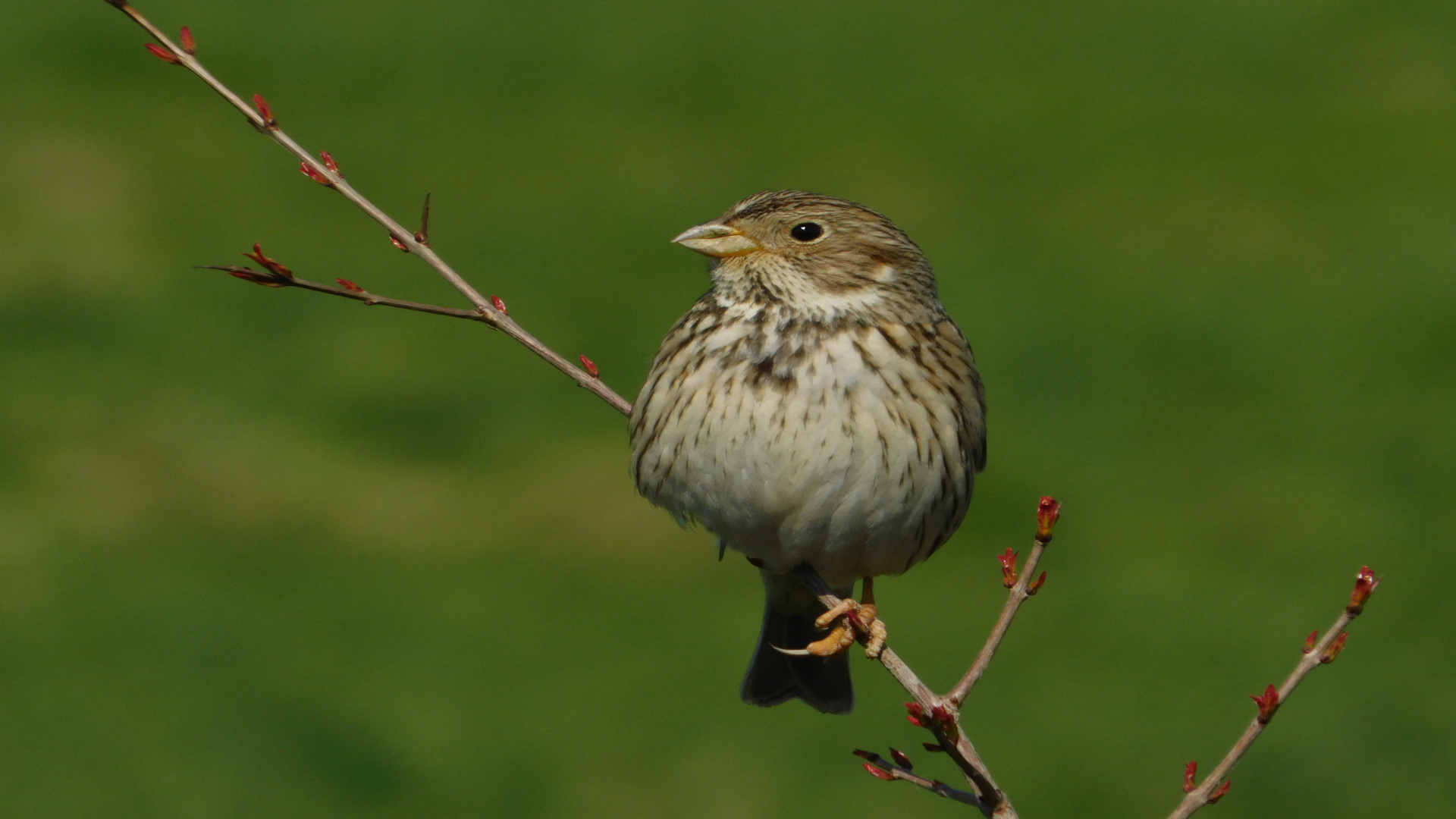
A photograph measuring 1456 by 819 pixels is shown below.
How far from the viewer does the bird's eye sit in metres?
5.51

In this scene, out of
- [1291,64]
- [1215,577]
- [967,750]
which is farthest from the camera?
[1291,64]

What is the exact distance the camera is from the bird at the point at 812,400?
5367 millimetres

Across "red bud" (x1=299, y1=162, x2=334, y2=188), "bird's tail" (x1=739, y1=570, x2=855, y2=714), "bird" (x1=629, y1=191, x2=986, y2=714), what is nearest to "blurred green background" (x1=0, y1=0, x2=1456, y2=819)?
"bird's tail" (x1=739, y1=570, x2=855, y2=714)

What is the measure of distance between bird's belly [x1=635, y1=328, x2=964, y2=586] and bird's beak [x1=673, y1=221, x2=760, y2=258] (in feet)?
1.07

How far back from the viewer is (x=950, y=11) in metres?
14.0

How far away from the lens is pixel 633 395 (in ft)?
35.0

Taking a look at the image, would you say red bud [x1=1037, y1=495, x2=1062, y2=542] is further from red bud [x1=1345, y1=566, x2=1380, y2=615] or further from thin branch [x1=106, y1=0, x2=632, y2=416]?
thin branch [x1=106, y1=0, x2=632, y2=416]

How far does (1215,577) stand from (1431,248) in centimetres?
325

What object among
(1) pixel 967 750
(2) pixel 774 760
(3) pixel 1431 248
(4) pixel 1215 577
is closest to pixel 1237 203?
(3) pixel 1431 248

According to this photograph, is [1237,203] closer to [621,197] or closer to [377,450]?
[621,197]

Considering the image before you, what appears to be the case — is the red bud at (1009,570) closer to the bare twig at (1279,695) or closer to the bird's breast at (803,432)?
the bare twig at (1279,695)

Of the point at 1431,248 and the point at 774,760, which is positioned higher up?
the point at 1431,248

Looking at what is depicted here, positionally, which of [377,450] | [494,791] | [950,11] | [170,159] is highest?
[950,11]

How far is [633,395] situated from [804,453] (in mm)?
5368
